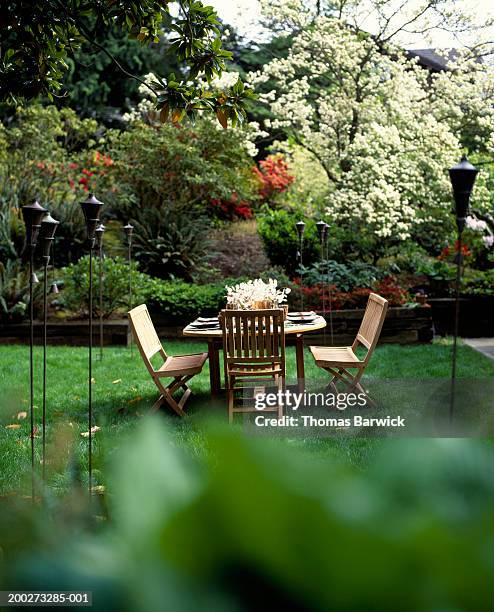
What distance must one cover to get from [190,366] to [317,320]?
1378 mm

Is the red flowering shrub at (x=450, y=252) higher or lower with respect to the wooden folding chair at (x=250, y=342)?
higher

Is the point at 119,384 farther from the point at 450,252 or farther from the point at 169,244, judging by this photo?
the point at 450,252

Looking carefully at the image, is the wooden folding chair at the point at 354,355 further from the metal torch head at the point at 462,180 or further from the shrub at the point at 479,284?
the shrub at the point at 479,284

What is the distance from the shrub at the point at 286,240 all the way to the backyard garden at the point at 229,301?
0.04 metres

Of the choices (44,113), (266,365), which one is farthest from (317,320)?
(44,113)

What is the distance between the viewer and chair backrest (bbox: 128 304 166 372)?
5730mm

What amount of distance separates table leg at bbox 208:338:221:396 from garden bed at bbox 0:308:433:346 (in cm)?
328

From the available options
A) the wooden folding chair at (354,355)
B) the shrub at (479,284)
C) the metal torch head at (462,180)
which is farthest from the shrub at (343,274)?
the metal torch head at (462,180)

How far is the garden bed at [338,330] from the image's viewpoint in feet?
30.9

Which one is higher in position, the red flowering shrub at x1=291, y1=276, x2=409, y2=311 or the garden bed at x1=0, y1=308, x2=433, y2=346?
the red flowering shrub at x1=291, y1=276, x2=409, y2=311

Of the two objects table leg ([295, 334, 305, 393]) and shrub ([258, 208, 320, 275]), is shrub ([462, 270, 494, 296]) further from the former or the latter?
table leg ([295, 334, 305, 393])

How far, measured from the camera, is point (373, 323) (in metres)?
6.49

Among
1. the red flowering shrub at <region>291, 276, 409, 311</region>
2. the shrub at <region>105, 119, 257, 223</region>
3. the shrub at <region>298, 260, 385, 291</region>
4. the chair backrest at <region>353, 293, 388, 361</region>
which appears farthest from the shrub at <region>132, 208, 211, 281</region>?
the chair backrest at <region>353, 293, 388, 361</region>

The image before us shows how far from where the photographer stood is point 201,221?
43.3 feet
